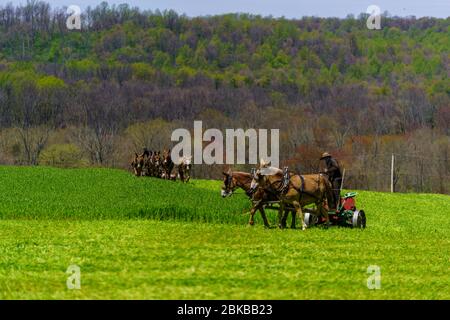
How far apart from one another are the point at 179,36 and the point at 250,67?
21095mm

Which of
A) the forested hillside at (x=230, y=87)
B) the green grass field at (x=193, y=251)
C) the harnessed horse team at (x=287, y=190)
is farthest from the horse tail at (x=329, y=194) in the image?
the forested hillside at (x=230, y=87)

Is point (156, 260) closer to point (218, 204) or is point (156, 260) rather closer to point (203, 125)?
point (218, 204)

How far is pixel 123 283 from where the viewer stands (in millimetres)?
11914

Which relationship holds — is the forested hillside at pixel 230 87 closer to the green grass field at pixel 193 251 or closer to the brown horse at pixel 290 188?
the green grass field at pixel 193 251

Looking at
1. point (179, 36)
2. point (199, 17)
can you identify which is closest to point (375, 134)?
point (179, 36)

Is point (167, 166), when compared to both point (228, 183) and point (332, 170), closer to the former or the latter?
point (228, 183)

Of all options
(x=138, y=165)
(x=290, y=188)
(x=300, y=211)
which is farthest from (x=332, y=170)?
(x=138, y=165)

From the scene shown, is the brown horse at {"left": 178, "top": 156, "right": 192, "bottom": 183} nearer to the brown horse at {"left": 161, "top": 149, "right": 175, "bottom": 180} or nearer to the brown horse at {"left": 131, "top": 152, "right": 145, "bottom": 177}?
the brown horse at {"left": 161, "top": 149, "right": 175, "bottom": 180}

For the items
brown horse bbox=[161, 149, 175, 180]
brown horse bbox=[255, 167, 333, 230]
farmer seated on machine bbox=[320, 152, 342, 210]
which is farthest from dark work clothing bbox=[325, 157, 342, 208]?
brown horse bbox=[161, 149, 175, 180]

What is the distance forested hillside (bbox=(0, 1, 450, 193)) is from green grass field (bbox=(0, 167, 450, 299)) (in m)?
60.9

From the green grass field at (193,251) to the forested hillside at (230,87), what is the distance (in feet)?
200

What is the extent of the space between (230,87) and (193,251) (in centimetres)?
12723

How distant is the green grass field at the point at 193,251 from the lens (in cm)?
1189
